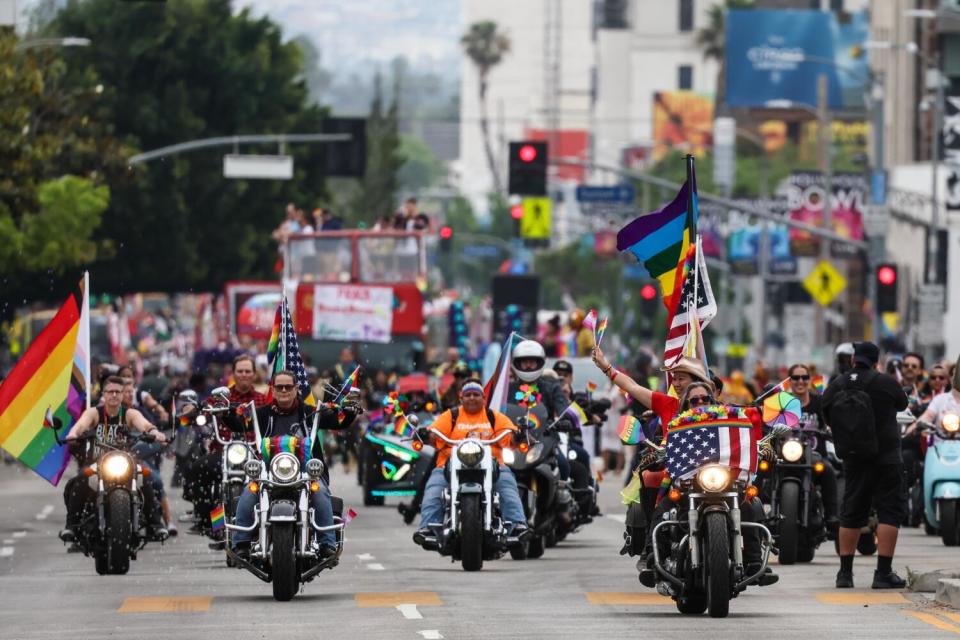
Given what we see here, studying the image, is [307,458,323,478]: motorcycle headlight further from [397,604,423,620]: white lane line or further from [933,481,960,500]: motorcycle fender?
[933,481,960,500]: motorcycle fender

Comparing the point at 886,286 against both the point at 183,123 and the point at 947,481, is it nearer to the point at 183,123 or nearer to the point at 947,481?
the point at 947,481

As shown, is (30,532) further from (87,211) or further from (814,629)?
(87,211)

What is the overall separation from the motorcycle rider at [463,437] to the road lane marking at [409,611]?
115 inches

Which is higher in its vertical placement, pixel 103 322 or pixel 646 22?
pixel 646 22

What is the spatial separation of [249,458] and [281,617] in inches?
73.0

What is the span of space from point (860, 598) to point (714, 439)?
8.94 ft

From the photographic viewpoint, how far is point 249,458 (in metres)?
19.6

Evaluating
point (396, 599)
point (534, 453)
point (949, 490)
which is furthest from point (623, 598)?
point (949, 490)

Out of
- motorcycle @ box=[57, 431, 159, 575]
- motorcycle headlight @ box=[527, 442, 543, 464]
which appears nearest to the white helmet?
motorcycle headlight @ box=[527, 442, 543, 464]

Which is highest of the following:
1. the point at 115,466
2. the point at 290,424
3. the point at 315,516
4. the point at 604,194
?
the point at 604,194

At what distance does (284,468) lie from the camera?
1920 centimetres

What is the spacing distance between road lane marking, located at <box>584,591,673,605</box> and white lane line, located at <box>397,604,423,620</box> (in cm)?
129

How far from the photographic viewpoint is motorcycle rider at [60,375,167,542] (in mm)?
22500

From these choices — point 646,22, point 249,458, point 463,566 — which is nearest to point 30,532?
point 463,566
